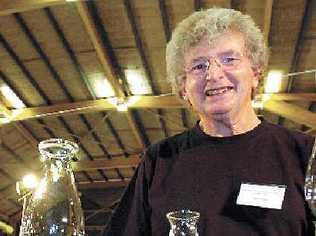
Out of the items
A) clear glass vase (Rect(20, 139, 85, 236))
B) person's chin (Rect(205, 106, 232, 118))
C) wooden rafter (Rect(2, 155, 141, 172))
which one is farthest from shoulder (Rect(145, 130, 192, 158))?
wooden rafter (Rect(2, 155, 141, 172))

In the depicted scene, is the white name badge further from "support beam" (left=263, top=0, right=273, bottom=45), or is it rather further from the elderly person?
"support beam" (left=263, top=0, right=273, bottom=45)

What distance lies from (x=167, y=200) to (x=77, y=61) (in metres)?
5.74

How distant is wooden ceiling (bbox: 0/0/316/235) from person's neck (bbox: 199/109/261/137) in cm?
332

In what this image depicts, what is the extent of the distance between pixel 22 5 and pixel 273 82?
352cm

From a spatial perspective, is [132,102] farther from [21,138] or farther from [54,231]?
[54,231]

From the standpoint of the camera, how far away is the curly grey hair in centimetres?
154

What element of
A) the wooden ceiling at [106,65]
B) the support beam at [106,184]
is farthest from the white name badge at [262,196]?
the support beam at [106,184]

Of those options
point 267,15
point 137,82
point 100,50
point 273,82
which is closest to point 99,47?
point 100,50

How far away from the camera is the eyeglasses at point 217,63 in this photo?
57.8 inches

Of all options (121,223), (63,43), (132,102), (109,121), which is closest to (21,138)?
(109,121)

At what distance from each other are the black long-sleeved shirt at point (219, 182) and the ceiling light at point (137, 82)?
5.73 metres

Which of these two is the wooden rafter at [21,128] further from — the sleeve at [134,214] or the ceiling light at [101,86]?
the sleeve at [134,214]

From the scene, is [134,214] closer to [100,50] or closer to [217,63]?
[217,63]

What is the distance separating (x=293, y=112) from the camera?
7.25 m
